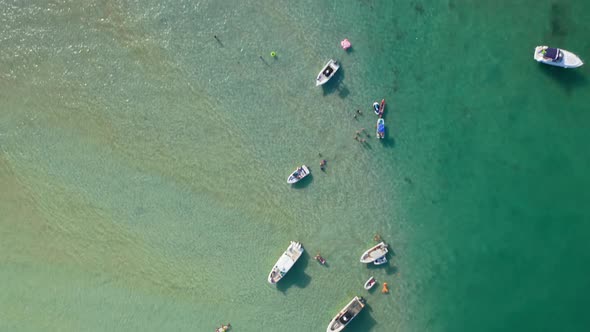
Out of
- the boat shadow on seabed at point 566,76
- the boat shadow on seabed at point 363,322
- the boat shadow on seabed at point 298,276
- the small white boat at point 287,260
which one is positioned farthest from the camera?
the boat shadow on seabed at point 298,276

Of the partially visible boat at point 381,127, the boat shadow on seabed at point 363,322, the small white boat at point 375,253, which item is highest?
the partially visible boat at point 381,127

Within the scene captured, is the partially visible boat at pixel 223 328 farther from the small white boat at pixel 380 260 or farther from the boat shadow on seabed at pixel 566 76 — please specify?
the boat shadow on seabed at pixel 566 76

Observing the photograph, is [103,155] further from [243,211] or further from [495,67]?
[495,67]

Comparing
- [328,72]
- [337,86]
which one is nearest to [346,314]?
[337,86]

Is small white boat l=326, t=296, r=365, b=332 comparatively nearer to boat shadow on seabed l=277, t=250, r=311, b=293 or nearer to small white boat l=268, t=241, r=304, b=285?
boat shadow on seabed l=277, t=250, r=311, b=293

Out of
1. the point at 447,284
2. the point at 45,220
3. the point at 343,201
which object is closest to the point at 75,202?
the point at 45,220

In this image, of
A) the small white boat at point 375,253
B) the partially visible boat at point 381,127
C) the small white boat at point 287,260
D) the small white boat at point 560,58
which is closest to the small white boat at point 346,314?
the small white boat at point 375,253

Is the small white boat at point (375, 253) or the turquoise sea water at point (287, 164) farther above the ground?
the turquoise sea water at point (287, 164)
